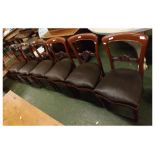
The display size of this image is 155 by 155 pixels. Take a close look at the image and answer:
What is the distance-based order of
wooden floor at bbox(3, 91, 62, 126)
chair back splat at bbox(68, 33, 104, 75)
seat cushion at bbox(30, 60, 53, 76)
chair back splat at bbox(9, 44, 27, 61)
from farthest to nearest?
chair back splat at bbox(9, 44, 27, 61) < seat cushion at bbox(30, 60, 53, 76) < chair back splat at bbox(68, 33, 104, 75) < wooden floor at bbox(3, 91, 62, 126)

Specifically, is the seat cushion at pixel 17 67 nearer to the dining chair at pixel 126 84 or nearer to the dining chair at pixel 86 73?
the dining chair at pixel 86 73

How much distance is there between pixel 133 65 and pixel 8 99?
1843 millimetres

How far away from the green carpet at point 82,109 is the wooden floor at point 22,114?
1.57ft

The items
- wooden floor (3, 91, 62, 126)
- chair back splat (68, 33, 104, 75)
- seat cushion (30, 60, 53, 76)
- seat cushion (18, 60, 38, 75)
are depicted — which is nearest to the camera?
wooden floor (3, 91, 62, 126)

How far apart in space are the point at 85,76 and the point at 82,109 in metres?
0.52

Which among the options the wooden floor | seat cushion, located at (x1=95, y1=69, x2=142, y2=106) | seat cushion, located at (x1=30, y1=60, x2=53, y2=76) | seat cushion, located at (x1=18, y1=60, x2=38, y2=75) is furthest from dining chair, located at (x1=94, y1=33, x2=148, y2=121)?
seat cushion, located at (x1=18, y1=60, x2=38, y2=75)

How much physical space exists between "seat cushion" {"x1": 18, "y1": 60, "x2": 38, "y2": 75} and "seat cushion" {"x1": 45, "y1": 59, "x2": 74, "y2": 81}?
2.00ft

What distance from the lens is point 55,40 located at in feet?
7.76

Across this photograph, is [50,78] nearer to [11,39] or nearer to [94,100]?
[94,100]

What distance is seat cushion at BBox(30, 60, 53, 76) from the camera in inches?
104

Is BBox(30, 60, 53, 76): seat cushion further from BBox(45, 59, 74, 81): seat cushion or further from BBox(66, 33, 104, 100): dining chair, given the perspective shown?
BBox(66, 33, 104, 100): dining chair

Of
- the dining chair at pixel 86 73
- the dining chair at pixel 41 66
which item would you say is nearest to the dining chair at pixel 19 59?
the dining chair at pixel 41 66

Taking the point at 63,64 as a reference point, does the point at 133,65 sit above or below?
below

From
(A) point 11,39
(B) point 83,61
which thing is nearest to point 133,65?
(B) point 83,61
